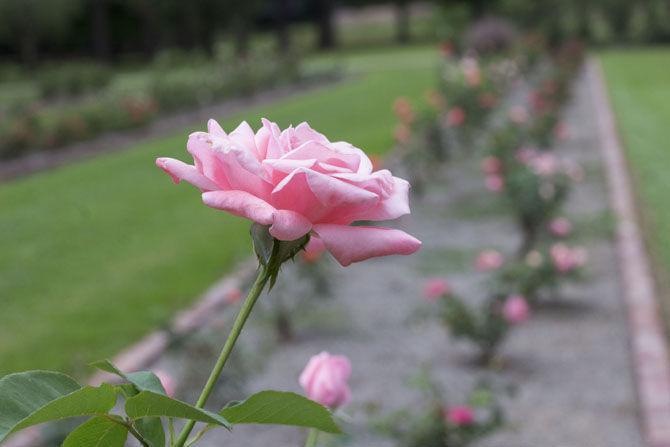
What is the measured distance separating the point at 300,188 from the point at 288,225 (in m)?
0.02

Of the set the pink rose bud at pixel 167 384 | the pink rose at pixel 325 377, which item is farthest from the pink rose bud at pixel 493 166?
the pink rose at pixel 325 377

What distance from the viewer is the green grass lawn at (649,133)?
7.84m

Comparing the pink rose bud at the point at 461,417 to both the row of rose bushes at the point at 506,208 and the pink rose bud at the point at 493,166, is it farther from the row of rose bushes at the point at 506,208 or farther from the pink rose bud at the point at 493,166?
the pink rose bud at the point at 493,166

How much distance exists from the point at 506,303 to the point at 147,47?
1519 inches

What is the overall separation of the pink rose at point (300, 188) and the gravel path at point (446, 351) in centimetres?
216

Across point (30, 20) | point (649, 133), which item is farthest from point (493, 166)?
point (30, 20)

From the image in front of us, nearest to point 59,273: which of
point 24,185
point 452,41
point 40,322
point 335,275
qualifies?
point 40,322

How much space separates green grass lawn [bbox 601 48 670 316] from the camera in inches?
309

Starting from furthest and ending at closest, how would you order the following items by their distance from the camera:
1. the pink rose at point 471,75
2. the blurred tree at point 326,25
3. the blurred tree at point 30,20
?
1. the blurred tree at point 326,25
2. the blurred tree at point 30,20
3. the pink rose at point 471,75

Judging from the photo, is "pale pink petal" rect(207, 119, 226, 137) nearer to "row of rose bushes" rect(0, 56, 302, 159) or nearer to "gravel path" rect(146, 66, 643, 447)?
"gravel path" rect(146, 66, 643, 447)

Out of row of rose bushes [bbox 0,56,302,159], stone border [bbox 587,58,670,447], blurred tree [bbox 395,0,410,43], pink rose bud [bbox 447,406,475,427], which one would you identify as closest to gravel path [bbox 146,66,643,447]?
stone border [bbox 587,58,670,447]

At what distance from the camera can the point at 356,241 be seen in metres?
0.69

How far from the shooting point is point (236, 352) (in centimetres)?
424

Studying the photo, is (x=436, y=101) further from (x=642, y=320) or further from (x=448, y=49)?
(x=448, y=49)
